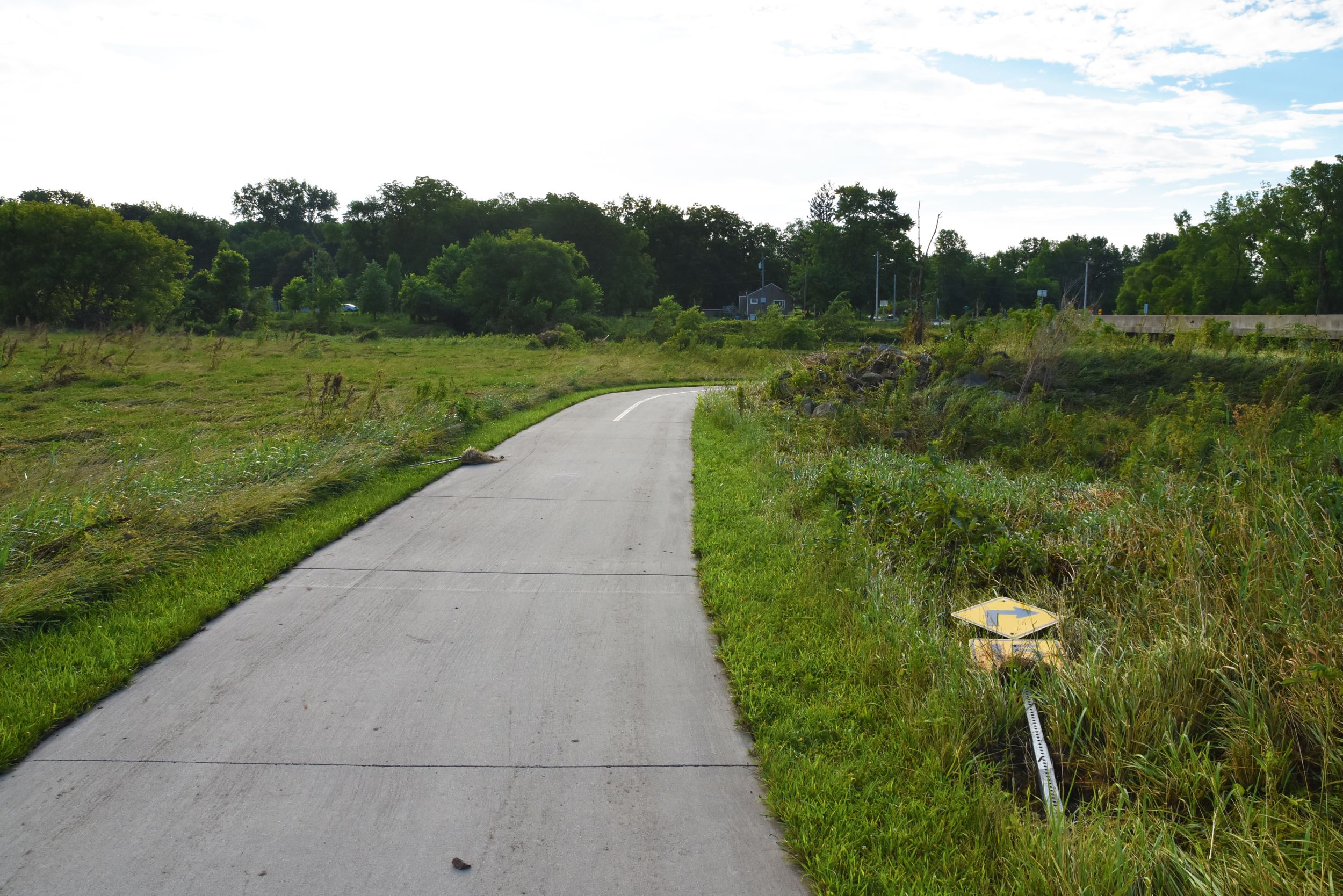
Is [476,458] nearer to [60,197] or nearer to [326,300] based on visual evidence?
[326,300]

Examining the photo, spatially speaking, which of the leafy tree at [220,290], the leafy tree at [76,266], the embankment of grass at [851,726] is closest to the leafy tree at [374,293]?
the leafy tree at [220,290]

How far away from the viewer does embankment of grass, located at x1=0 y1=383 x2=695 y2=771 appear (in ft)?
13.9

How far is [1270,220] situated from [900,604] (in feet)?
255

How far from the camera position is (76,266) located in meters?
45.0

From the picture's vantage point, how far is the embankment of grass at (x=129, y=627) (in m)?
4.24

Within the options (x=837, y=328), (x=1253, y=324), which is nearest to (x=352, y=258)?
(x=837, y=328)

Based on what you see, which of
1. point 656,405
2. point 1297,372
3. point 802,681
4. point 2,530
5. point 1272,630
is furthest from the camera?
point 656,405

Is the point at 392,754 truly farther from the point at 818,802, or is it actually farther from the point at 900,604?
the point at 900,604

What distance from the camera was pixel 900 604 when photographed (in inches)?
221

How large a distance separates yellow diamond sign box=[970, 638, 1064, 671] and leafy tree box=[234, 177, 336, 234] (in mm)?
174580

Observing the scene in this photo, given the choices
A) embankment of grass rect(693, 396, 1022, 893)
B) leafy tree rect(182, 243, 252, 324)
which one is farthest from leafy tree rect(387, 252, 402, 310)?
embankment of grass rect(693, 396, 1022, 893)

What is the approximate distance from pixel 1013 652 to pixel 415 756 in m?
2.99

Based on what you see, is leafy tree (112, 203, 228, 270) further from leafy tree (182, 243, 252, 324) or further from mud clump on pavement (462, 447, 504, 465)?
mud clump on pavement (462, 447, 504, 465)

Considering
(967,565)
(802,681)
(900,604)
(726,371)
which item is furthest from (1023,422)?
(726,371)
